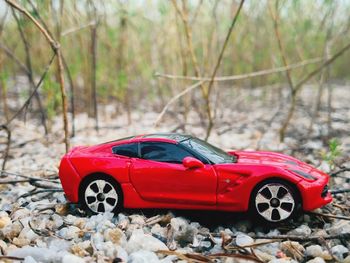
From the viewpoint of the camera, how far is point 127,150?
415 cm

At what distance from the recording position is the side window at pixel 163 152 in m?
4.02

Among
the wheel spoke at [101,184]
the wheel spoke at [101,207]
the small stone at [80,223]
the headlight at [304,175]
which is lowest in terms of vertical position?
the small stone at [80,223]

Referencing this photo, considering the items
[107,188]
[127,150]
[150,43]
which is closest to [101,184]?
[107,188]

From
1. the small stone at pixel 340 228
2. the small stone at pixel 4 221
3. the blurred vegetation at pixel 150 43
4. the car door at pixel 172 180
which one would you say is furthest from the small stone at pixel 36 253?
the blurred vegetation at pixel 150 43

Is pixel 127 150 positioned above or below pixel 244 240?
above

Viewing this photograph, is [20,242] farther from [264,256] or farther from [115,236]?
[264,256]

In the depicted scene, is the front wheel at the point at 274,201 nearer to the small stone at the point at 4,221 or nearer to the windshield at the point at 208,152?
the windshield at the point at 208,152

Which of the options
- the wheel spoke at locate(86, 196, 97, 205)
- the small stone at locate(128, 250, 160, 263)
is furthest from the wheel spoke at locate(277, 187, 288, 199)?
the wheel spoke at locate(86, 196, 97, 205)

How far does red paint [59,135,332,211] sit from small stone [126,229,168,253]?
21.0 inches

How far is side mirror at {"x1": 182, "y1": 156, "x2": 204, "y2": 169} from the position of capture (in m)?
3.83

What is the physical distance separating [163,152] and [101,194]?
650 millimetres

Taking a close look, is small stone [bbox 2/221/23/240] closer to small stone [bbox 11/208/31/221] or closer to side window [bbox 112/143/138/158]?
small stone [bbox 11/208/31/221]

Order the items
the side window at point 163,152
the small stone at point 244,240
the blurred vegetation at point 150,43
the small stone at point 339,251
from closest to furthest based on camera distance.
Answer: the small stone at point 339,251
the small stone at point 244,240
the side window at point 163,152
the blurred vegetation at point 150,43

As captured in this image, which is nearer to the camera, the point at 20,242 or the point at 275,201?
the point at 20,242
